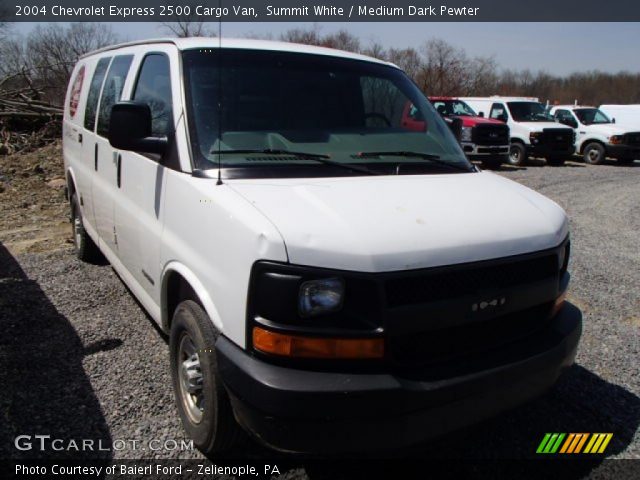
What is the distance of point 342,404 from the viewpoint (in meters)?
1.98

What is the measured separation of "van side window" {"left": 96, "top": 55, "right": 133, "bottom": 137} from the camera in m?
3.91

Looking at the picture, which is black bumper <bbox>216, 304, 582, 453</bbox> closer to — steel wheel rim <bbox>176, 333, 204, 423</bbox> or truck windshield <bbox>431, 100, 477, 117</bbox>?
steel wheel rim <bbox>176, 333, 204, 423</bbox>

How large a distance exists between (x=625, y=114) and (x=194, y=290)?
23637 millimetres

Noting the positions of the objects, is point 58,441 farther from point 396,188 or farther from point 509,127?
point 509,127

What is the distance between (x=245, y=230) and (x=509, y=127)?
16.8m

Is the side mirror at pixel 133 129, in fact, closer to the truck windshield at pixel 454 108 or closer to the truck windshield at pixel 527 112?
the truck windshield at pixel 454 108

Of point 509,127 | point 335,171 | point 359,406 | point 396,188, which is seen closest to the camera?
point 359,406

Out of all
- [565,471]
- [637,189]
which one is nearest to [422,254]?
[565,471]

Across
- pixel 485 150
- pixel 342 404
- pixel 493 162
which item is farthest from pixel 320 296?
pixel 493 162

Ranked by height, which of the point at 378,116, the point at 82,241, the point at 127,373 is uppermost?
the point at 378,116

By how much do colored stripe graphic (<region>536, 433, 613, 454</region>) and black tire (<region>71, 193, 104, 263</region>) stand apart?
14.7 ft

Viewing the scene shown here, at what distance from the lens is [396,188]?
2596 millimetres

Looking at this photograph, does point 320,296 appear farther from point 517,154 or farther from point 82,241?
point 517,154

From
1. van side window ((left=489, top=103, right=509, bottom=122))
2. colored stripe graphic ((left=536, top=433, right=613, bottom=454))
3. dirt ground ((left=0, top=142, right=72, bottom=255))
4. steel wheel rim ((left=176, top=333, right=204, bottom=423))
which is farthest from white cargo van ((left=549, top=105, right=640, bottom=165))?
steel wheel rim ((left=176, top=333, right=204, bottom=423))
